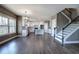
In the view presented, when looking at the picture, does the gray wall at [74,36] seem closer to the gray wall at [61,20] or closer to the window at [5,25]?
the gray wall at [61,20]

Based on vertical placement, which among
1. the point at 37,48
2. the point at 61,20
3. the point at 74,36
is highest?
the point at 61,20

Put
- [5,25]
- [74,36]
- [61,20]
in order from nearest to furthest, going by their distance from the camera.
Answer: [74,36]
[5,25]
[61,20]

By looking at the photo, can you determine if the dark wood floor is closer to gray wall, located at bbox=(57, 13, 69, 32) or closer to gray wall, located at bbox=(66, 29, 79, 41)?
gray wall, located at bbox=(66, 29, 79, 41)

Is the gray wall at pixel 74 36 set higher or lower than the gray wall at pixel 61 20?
lower

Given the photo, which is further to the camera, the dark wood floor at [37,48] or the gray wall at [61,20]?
the gray wall at [61,20]

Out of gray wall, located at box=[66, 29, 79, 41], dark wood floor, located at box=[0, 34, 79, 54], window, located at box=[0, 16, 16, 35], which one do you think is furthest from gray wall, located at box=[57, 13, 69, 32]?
window, located at box=[0, 16, 16, 35]

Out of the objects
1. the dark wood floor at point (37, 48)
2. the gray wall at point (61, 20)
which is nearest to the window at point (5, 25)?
the dark wood floor at point (37, 48)

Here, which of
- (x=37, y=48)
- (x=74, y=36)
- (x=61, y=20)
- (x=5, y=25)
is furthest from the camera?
(x=61, y=20)

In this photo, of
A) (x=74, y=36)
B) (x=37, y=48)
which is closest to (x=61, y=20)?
(x=74, y=36)

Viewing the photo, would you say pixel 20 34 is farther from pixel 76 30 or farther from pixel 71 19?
pixel 76 30

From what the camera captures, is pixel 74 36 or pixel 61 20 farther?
pixel 61 20

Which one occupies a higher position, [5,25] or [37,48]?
[5,25]

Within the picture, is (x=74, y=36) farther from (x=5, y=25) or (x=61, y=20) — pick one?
(x=5, y=25)

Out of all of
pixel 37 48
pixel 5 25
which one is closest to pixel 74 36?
pixel 37 48
